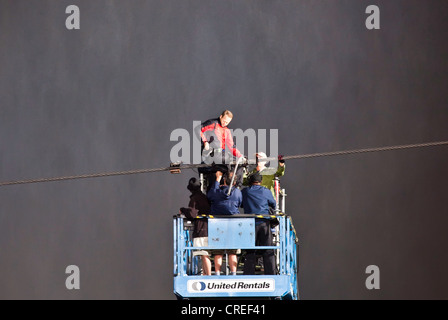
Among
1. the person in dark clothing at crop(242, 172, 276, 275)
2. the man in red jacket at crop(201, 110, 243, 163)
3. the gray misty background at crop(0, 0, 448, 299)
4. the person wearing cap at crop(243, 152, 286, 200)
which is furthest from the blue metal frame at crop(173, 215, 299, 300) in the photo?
the gray misty background at crop(0, 0, 448, 299)

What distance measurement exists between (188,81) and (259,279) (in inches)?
275

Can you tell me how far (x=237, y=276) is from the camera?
10.5 meters

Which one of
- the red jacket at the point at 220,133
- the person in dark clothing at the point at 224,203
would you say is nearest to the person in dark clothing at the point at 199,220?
the person in dark clothing at the point at 224,203

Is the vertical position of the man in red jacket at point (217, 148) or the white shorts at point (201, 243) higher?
the man in red jacket at point (217, 148)

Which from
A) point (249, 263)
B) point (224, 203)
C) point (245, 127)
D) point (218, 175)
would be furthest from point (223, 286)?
point (245, 127)

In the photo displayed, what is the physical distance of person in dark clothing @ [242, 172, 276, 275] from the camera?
10812 mm

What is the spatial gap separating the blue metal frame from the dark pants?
0.09 m

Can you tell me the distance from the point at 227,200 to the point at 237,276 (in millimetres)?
802

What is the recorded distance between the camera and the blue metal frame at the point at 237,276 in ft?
34.4

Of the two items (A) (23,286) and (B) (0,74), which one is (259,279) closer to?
(A) (23,286)

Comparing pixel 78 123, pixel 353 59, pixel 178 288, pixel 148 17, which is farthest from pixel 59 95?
pixel 178 288

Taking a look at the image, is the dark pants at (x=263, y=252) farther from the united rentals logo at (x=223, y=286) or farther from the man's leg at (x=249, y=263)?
the united rentals logo at (x=223, y=286)

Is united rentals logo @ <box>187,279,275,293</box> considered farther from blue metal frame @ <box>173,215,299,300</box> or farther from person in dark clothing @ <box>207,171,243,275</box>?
person in dark clothing @ <box>207,171,243,275</box>

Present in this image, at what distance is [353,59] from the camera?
16859 millimetres
